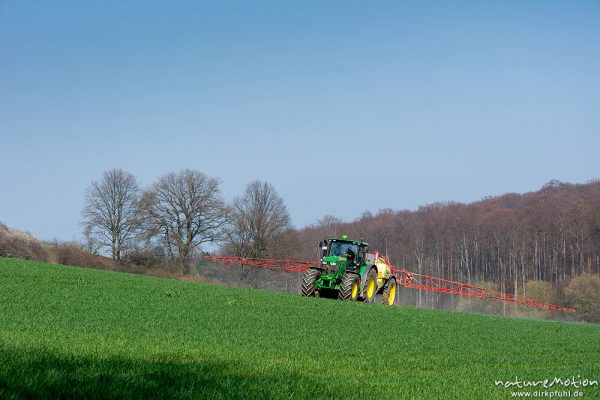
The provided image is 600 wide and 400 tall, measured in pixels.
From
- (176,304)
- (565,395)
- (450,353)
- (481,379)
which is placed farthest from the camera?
(176,304)

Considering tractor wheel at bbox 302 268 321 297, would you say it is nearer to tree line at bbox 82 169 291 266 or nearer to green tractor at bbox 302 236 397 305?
green tractor at bbox 302 236 397 305

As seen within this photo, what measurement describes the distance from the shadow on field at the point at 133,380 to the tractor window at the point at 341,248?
19.7 meters

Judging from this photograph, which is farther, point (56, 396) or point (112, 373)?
point (112, 373)

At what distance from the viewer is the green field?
7.61m

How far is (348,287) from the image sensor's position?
27.9m

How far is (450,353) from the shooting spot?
48.7 feet

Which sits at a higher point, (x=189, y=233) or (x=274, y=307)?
(x=189, y=233)

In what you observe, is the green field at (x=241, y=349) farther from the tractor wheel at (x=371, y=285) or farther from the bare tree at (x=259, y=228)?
the bare tree at (x=259, y=228)

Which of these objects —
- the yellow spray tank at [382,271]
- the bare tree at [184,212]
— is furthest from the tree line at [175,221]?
the yellow spray tank at [382,271]

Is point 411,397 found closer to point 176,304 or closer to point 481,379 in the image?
point 481,379

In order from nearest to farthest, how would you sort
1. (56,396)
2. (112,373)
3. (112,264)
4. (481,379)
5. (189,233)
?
1. (56,396)
2. (112,373)
3. (481,379)
4. (112,264)
5. (189,233)

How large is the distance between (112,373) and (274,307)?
1411 cm

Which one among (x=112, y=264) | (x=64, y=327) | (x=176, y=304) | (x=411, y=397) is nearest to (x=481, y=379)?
(x=411, y=397)

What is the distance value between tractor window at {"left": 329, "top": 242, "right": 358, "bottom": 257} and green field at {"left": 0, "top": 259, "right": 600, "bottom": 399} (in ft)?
16.7
